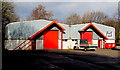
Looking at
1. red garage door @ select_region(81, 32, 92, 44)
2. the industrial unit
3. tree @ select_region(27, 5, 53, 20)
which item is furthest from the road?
tree @ select_region(27, 5, 53, 20)

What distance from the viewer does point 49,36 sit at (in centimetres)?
3362

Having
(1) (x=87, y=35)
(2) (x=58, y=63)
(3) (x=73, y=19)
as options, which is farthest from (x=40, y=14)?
(2) (x=58, y=63)

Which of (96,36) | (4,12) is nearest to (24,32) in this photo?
(4,12)

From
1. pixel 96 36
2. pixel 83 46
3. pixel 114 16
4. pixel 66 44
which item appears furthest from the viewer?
pixel 114 16

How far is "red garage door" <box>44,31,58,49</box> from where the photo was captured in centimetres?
3344

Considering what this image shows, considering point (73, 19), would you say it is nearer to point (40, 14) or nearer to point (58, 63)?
point (40, 14)

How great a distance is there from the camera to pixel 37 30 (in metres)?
33.6

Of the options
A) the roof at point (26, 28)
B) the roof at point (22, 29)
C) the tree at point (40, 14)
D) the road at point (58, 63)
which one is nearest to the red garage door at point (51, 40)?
the roof at point (26, 28)

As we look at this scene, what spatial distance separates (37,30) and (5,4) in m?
7.19

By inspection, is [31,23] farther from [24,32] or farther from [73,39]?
[73,39]

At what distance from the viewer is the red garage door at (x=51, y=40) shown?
3344cm

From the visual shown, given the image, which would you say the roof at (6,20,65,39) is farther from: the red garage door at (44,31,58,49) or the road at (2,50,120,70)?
the road at (2,50,120,70)

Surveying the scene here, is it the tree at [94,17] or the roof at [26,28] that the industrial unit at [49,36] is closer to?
the roof at [26,28]

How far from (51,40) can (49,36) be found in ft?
2.78
